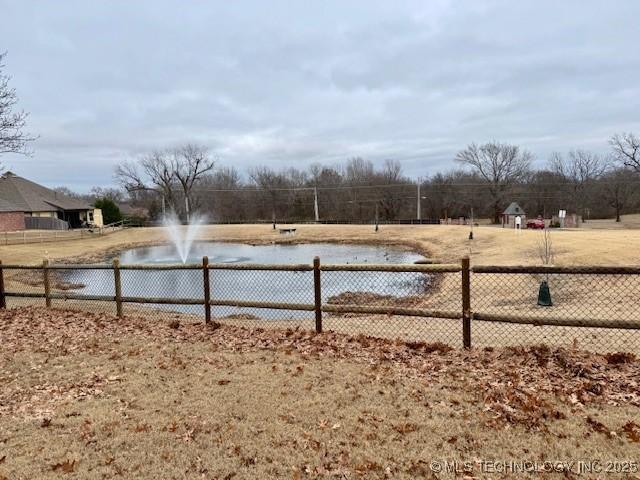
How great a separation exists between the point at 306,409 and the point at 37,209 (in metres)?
57.5

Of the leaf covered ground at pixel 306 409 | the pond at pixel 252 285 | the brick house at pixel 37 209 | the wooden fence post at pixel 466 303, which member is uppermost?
the brick house at pixel 37 209

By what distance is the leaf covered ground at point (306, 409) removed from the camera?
3.64m

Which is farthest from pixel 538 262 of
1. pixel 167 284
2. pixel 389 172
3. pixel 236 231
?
pixel 389 172

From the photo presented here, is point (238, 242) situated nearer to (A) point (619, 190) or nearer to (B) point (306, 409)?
(B) point (306, 409)

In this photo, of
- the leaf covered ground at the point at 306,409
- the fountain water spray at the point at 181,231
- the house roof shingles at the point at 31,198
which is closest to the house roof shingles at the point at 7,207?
the house roof shingles at the point at 31,198

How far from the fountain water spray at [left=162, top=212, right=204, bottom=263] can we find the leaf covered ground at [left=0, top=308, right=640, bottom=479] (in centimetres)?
3491

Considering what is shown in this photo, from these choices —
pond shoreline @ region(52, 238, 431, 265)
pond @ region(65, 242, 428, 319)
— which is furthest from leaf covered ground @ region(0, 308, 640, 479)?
pond shoreline @ region(52, 238, 431, 265)

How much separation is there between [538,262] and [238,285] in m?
12.8

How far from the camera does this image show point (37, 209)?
5231 cm

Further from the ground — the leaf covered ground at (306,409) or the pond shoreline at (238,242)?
the leaf covered ground at (306,409)

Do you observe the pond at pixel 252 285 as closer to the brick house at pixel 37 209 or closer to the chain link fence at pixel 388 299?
the chain link fence at pixel 388 299

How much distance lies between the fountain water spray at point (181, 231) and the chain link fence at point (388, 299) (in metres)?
20.1

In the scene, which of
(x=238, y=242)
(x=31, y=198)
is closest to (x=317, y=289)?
(x=238, y=242)

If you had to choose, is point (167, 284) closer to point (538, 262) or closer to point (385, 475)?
point (538, 262)
